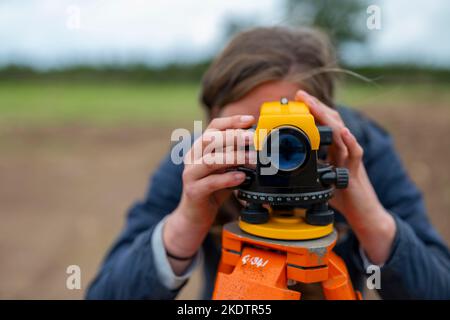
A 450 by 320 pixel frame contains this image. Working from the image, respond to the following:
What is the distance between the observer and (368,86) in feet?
4.15

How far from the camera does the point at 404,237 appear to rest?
1.12 meters

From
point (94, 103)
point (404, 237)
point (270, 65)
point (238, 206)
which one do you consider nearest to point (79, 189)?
point (238, 206)

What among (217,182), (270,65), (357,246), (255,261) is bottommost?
(357,246)

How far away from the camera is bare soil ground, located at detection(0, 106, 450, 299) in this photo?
321 cm

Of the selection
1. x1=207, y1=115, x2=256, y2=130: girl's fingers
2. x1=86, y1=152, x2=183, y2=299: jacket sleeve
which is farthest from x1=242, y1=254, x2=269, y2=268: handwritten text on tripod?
x1=86, y1=152, x2=183, y2=299: jacket sleeve

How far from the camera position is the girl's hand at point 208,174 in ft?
2.88

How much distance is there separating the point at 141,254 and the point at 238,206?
0.32 m

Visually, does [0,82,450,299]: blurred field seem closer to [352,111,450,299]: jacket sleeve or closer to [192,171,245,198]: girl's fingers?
[352,111,450,299]: jacket sleeve

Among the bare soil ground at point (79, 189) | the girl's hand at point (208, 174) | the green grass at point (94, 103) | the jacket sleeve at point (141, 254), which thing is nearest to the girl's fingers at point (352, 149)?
the girl's hand at point (208, 174)

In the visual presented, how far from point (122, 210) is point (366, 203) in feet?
12.8

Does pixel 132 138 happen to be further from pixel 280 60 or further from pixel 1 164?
pixel 280 60

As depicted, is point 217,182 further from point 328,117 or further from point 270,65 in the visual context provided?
point 270,65

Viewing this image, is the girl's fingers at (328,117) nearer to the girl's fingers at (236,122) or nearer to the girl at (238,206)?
the girl at (238,206)

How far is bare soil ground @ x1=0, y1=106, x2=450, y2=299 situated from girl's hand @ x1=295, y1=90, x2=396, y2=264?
2.39 ft
